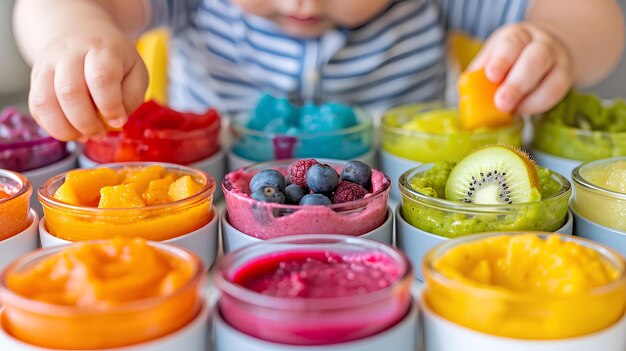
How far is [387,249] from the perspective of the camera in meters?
0.93

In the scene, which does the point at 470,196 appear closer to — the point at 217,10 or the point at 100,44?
the point at 100,44

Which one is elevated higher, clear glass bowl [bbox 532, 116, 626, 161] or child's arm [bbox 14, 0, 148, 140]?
child's arm [bbox 14, 0, 148, 140]

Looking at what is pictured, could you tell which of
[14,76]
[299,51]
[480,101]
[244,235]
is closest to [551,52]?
[480,101]

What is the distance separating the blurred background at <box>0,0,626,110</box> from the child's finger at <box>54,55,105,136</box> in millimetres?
1781

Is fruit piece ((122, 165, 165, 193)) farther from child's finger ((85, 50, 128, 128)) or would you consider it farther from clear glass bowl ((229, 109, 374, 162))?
clear glass bowl ((229, 109, 374, 162))

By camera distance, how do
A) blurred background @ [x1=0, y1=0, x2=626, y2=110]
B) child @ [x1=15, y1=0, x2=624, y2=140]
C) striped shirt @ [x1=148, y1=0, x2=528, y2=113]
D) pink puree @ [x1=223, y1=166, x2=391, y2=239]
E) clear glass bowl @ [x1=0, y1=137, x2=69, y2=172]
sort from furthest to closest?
1. blurred background @ [x1=0, y1=0, x2=626, y2=110]
2. striped shirt @ [x1=148, y1=0, x2=528, y2=113]
3. clear glass bowl @ [x1=0, y1=137, x2=69, y2=172]
4. child @ [x1=15, y1=0, x2=624, y2=140]
5. pink puree @ [x1=223, y1=166, x2=391, y2=239]

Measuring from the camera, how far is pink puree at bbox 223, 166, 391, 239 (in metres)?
1.07

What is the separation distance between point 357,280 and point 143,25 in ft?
4.20

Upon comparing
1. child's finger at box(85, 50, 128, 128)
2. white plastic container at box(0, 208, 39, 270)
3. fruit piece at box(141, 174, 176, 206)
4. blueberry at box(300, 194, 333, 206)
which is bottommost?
white plastic container at box(0, 208, 39, 270)

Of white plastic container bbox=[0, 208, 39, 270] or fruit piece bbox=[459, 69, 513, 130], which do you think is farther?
fruit piece bbox=[459, 69, 513, 130]

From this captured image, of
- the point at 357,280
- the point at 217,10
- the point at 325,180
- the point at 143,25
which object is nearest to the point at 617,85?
the point at 217,10

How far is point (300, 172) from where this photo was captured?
46.3 inches

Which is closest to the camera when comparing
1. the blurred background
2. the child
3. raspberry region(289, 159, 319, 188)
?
raspberry region(289, 159, 319, 188)

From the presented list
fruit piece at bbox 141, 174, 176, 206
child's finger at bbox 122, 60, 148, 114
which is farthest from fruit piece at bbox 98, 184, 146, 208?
child's finger at bbox 122, 60, 148, 114
